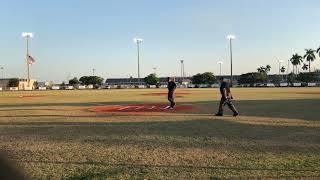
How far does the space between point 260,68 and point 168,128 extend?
574ft

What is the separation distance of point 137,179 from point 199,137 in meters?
5.42

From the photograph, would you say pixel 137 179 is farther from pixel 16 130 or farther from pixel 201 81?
pixel 201 81

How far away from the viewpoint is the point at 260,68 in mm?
185375

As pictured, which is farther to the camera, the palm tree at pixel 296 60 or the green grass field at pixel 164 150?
the palm tree at pixel 296 60

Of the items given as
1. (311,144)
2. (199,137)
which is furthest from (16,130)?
(311,144)

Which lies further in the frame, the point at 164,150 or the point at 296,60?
the point at 296,60

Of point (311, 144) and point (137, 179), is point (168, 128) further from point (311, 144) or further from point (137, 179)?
point (137, 179)

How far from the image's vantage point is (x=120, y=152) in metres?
10.3

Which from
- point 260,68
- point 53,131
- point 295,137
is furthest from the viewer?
point 260,68

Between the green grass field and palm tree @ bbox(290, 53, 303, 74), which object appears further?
palm tree @ bbox(290, 53, 303, 74)

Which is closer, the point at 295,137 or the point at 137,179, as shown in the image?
the point at 137,179

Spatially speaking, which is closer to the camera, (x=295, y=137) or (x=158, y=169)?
(x=158, y=169)

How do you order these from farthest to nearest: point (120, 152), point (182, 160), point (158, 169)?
point (120, 152) < point (182, 160) < point (158, 169)

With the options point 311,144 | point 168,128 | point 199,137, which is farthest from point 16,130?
point 311,144
